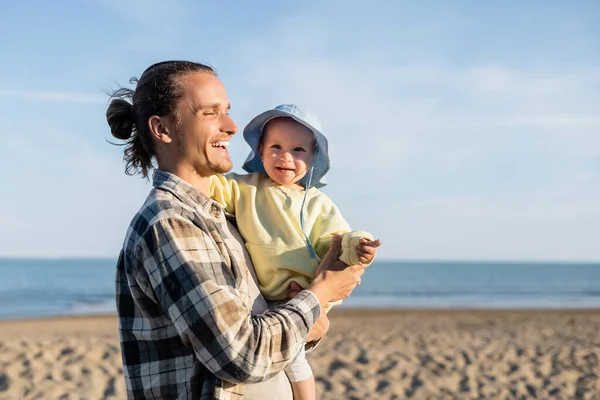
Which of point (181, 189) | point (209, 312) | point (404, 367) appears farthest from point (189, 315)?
point (404, 367)

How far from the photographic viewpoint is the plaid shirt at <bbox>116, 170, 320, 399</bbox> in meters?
1.96

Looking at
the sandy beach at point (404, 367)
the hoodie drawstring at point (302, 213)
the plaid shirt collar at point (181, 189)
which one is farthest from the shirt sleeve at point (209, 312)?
the sandy beach at point (404, 367)

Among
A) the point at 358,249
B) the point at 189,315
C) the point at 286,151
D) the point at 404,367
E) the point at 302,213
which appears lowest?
the point at 404,367

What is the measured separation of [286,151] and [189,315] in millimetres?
987

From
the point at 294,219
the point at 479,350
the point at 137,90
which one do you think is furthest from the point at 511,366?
the point at 137,90

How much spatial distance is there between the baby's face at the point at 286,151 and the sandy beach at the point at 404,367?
399cm

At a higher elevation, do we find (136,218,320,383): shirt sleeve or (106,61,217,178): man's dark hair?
(106,61,217,178): man's dark hair

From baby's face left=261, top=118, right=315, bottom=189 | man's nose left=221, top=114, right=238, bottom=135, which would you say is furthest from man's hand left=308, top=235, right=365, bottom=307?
man's nose left=221, top=114, right=238, bottom=135

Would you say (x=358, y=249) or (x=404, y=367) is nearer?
(x=358, y=249)

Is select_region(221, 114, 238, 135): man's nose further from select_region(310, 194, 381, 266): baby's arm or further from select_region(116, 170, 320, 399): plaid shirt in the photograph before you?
select_region(310, 194, 381, 266): baby's arm

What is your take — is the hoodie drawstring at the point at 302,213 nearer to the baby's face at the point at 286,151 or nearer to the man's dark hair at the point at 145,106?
the baby's face at the point at 286,151

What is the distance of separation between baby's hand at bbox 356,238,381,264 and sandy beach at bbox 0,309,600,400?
4178 millimetres

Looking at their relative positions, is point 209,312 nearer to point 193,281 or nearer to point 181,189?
point 193,281

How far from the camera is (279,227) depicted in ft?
8.47
